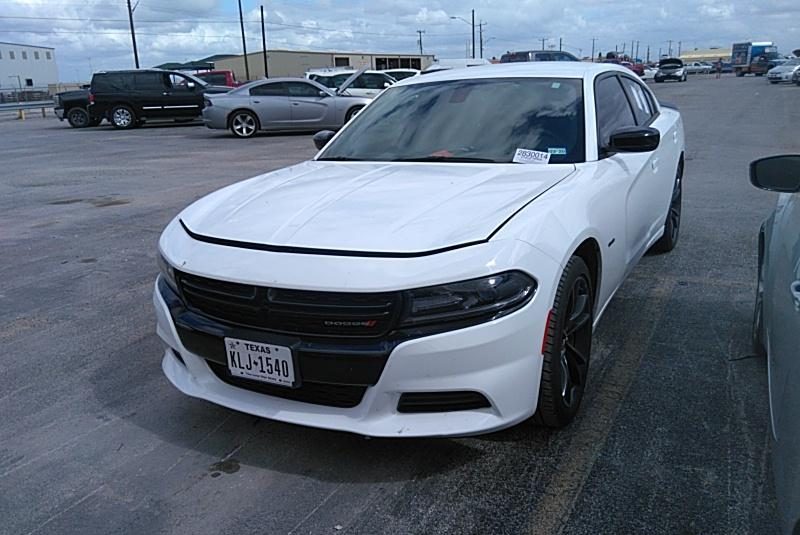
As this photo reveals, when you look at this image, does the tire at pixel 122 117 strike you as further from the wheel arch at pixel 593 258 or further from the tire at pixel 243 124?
the wheel arch at pixel 593 258

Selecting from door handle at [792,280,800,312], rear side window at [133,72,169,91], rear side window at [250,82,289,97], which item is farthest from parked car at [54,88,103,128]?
door handle at [792,280,800,312]

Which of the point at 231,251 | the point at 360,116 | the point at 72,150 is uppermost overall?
the point at 360,116

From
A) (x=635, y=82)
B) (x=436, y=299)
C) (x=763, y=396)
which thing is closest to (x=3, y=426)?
(x=436, y=299)

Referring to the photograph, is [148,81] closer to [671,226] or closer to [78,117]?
[78,117]

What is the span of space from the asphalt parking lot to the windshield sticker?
3.62 ft

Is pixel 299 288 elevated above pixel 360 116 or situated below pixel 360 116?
below

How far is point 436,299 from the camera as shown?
241 cm

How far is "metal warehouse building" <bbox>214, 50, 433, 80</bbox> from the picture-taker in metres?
76.4

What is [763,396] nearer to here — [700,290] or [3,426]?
[700,290]

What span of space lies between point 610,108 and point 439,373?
2.45 metres

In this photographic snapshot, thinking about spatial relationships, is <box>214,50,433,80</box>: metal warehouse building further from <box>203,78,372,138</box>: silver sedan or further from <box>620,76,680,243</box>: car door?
<box>620,76,680,243</box>: car door

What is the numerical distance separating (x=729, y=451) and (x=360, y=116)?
2.92 metres

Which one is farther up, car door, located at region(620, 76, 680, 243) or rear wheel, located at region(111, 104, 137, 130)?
car door, located at region(620, 76, 680, 243)

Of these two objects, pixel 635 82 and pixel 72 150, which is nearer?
pixel 635 82
